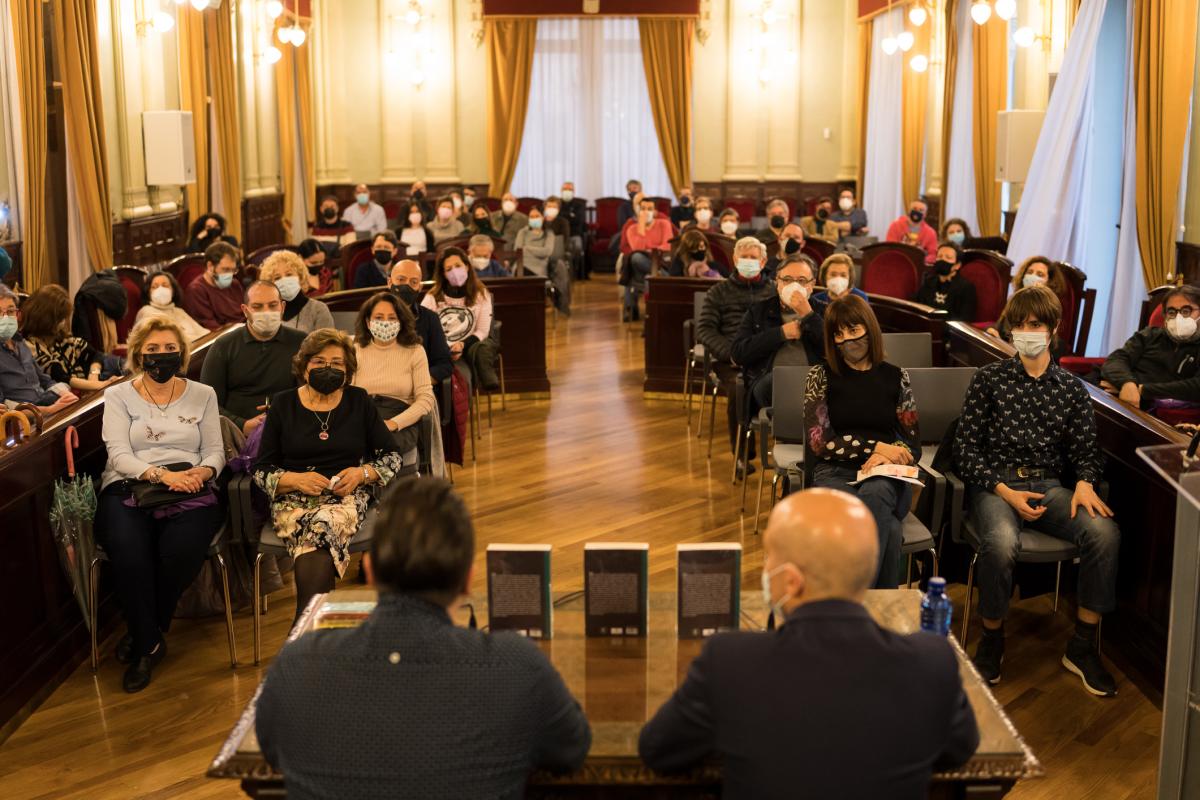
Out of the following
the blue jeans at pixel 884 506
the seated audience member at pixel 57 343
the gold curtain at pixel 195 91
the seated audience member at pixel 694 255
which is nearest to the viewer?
the blue jeans at pixel 884 506

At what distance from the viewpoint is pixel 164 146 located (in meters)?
10.6

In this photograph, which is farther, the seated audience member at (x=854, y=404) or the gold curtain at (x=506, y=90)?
the gold curtain at (x=506, y=90)

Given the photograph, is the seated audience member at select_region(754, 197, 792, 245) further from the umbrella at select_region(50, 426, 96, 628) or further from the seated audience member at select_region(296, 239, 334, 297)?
the umbrella at select_region(50, 426, 96, 628)

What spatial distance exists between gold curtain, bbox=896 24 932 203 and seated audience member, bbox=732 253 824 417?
8.21 m

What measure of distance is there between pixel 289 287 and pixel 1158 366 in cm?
408

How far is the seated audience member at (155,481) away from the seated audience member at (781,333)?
8.79ft

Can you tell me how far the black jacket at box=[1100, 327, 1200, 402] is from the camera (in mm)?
5359

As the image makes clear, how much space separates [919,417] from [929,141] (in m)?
9.37

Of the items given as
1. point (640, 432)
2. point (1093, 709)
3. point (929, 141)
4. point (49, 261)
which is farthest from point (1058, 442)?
point (929, 141)

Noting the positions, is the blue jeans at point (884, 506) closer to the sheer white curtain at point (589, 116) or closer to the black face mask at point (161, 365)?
the black face mask at point (161, 365)

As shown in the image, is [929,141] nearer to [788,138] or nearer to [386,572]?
[788,138]

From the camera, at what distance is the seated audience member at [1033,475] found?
4297 millimetres

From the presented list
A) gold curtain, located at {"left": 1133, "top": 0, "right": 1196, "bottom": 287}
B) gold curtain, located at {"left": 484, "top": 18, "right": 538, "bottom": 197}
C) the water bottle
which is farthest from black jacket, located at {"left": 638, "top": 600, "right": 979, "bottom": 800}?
gold curtain, located at {"left": 484, "top": 18, "right": 538, "bottom": 197}

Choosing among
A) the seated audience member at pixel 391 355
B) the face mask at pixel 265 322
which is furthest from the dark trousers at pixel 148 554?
the seated audience member at pixel 391 355
